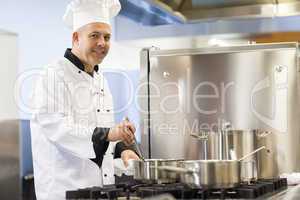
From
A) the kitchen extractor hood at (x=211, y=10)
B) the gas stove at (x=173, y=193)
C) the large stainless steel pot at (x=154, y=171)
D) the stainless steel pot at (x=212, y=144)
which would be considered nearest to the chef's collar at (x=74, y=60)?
the stainless steel pot at (x=212, y=144)

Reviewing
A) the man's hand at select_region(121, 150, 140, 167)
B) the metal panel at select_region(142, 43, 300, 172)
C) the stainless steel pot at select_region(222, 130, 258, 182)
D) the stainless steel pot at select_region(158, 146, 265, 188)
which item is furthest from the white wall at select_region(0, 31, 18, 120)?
the stainless steel pot at select_region(158, 146, 265, 188)

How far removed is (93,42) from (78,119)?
11.3 inches

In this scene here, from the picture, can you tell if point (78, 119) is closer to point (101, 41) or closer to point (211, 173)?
point (101, 41)

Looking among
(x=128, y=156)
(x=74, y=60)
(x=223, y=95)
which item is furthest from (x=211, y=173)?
(x=223, y=95)

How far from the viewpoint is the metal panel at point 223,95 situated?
89.0 inches

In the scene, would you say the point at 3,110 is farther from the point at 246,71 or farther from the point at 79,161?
the point at 246,71

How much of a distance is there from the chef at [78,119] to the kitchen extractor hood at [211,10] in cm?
89

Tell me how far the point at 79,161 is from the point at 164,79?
29.9 inches

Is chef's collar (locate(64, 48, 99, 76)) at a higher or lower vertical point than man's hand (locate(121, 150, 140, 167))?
higher

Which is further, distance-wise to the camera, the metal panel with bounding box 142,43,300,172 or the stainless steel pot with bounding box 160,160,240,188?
the metal panel with bounding box 142,43,300,172

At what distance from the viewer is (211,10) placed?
3105 mm

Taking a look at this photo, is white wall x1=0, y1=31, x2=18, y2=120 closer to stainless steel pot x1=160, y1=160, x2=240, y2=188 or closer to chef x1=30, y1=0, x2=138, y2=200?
chef x1=30, y1=0, x2=138, y2=200

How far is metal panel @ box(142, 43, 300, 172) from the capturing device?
89.0 inches

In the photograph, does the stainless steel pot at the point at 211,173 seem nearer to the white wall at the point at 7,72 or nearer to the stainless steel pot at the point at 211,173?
the stainless steel pot at the point at 211,173
